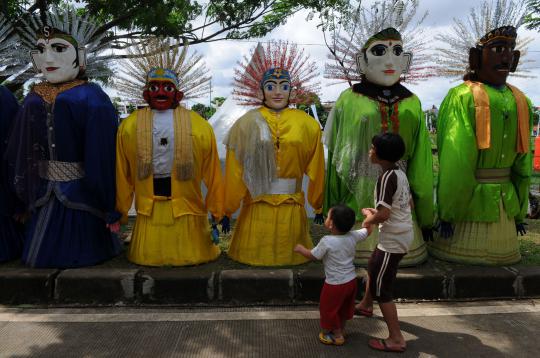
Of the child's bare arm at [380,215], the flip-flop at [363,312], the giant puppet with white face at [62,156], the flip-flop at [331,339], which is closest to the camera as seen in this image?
the child's bare arm at [380,215]

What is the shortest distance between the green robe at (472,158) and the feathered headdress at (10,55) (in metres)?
3.75

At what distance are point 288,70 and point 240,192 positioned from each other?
3.73 ft

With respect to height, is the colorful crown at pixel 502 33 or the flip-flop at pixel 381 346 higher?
the colorful crown at pixel 502 33

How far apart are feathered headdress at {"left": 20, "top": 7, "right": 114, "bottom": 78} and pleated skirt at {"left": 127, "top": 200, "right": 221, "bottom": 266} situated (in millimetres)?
1412

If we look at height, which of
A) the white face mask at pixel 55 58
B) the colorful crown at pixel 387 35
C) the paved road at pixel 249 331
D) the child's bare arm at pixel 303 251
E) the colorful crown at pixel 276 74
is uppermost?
the colorful crown at pixel 387 35

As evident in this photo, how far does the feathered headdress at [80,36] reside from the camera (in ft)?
12.9

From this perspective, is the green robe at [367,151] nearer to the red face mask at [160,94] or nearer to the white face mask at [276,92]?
the white face mask at [276,92]

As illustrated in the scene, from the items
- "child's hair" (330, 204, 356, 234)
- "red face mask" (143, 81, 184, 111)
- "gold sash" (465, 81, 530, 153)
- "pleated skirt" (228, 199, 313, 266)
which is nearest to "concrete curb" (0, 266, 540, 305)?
"pleated skirt" (228, 199, 313, 266)

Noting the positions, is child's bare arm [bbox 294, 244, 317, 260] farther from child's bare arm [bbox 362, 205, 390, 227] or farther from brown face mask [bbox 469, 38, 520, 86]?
brown face mask [bbox 469, 38, 520, 86]

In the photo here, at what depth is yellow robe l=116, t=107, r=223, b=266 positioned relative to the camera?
12.5 feet

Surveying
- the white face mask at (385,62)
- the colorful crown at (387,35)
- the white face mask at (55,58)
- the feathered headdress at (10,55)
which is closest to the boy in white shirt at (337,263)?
the white face mask at (385,62)

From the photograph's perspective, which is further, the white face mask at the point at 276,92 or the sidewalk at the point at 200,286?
the white face mask at the point at 276,92

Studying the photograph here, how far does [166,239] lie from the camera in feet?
12.6

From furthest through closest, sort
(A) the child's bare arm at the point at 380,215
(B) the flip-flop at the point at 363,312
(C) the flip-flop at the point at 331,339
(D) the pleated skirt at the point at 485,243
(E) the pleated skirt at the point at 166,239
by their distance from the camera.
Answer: (D) the pleated skirt at the point at 485,243 < (E) the pleated skirt at the point at 166,239 < (B) the flip-flop at the point at 363,312 < (C) the flip-flop at the point at 331,339 < (A) the child's bare arm at the point at 380,215
